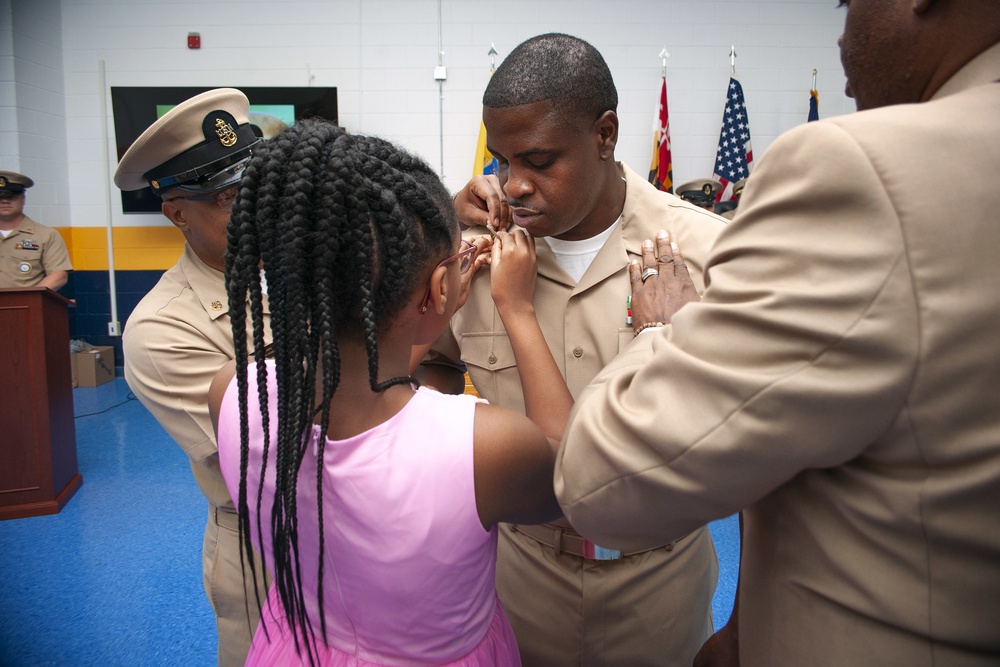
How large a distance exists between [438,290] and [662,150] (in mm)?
4970

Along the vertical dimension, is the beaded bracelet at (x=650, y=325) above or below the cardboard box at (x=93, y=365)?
above

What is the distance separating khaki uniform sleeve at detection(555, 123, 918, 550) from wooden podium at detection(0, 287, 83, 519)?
12.0 ft

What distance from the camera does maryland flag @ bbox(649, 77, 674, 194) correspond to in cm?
542

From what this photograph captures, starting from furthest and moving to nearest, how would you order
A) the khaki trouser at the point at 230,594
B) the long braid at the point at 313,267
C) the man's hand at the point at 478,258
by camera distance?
the khaki trouser at the point at 230,594
the man's hand at the point at 478,258
the long braid at the point at 313,267

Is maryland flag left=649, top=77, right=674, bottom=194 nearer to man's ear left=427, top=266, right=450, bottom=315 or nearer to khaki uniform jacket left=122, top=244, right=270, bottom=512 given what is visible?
khaki uniform jacket left=122, top=244, right=270, bottom=512

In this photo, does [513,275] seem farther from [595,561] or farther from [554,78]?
[595,561]

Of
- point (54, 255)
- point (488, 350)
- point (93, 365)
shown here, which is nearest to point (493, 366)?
point (488, 350)

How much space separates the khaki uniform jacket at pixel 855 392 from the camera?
1.84 ft

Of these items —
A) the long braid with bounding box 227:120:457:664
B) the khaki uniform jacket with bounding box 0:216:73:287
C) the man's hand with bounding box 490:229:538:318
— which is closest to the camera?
the long braid with bounding box 227:120:457:664

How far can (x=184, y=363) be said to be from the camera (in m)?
1.32

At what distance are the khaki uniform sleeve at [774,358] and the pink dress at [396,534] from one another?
0.70 ft

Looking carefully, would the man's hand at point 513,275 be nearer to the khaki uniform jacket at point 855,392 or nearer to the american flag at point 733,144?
the khaki uniform jacket at point 855,392

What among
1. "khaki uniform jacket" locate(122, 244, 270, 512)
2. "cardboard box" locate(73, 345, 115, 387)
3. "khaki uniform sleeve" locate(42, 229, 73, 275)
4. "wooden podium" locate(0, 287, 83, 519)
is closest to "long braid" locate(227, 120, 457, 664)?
"khaki uniform jacket" locate(122, 244, 270, 512)

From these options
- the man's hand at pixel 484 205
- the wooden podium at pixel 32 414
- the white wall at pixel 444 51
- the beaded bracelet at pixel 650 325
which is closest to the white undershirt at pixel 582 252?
the man's hand at pixel 484 205
